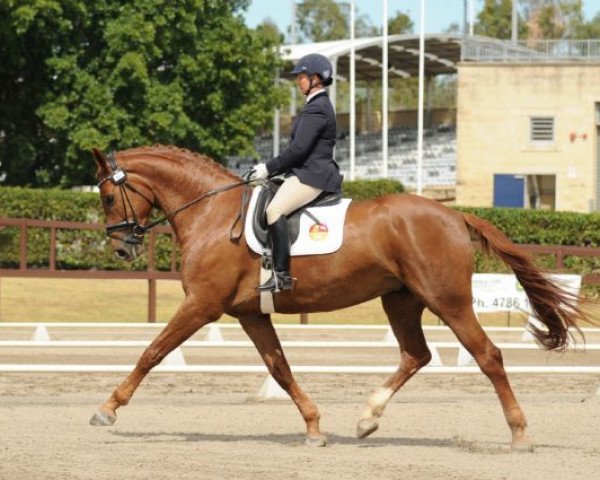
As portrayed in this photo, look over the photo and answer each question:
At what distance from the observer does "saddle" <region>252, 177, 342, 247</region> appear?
9.58 meters

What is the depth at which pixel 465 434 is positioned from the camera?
33.8 ft

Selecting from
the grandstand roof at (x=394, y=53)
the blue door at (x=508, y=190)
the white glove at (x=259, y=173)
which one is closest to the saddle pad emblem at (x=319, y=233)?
the white glove at (x=259, y=173)

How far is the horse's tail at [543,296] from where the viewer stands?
32.3ft

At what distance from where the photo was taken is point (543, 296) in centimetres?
990

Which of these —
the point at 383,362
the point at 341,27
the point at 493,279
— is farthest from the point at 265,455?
the point at 341,27

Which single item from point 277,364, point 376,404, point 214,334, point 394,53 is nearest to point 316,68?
point 277,364

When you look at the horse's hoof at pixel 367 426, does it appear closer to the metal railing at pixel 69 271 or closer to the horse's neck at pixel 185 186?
the horse's neck at pixel 185 186

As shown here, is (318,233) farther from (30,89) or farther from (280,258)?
(30,89)

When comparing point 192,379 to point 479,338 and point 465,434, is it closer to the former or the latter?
point 465,434

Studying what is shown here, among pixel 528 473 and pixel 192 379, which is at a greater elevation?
pixel 528 473

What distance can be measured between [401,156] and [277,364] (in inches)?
2199

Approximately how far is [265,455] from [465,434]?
6.58ft

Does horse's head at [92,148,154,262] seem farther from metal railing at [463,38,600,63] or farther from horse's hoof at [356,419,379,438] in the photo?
metal railing at [463,38,600,63]

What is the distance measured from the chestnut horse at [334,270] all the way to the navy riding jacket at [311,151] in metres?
0.31
